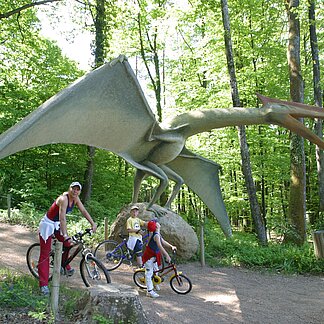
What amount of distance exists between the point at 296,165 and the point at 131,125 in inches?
251

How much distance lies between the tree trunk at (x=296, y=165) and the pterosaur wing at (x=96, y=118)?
18.8 feet

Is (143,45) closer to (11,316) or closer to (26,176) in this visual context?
(26,176)

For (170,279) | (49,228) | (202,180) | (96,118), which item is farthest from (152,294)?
(96,118)

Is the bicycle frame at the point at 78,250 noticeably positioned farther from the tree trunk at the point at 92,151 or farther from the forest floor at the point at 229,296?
the tree trunk at the point at 92,151

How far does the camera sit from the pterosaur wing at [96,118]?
3.70 metres

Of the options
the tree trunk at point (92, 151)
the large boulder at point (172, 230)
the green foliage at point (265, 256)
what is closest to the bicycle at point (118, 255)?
the large boulder at point (172, 230)

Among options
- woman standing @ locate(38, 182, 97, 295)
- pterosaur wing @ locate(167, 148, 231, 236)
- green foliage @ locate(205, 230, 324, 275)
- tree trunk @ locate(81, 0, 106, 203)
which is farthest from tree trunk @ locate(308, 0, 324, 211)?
woman standing @ locate(38, 182, 97, 295)

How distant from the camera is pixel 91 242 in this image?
967 cm

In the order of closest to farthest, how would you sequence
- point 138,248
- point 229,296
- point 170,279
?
1. point 170,279
2. point 229,296
3. point 138,248

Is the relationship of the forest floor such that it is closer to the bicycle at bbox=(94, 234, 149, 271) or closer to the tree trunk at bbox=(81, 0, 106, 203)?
the bicycle at bbox=(94, 234, 149, 271)

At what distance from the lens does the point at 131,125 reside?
5391mm

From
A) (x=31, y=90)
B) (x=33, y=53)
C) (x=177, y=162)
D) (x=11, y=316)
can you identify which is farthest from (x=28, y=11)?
(x=11, y=316)

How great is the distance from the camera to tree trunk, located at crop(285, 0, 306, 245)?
10031mm

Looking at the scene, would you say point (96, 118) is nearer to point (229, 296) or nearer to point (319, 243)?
point (229, 296)
